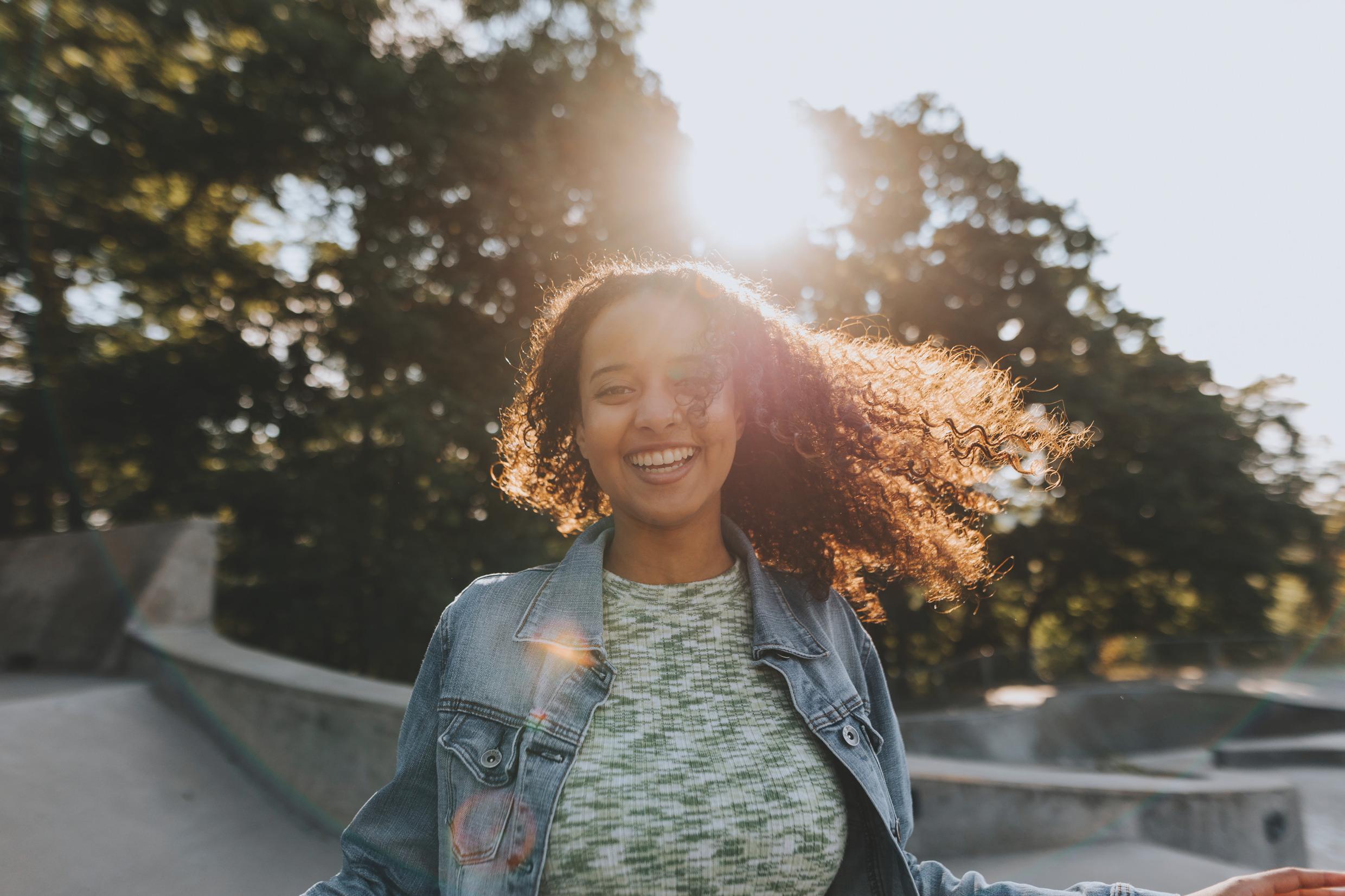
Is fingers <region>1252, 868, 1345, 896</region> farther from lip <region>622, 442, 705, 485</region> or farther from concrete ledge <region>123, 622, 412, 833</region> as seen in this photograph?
concrete ledge <region>123, 622, 412, 833</region>

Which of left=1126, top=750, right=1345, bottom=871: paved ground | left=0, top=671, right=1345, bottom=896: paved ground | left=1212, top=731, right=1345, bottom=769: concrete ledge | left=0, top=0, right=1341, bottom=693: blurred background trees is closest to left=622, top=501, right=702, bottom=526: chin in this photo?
left=0, top=671, right=1345, bottom=896: paved ground

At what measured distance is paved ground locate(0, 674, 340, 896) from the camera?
393cm

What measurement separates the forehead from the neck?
342 mm

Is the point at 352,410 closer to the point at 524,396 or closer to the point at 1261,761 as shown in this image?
the point at 524,396

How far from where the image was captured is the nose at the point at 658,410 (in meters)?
1.76

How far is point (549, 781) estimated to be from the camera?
4.88ft

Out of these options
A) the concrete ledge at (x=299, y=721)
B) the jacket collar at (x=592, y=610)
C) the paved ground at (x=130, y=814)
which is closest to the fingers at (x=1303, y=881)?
the jacket collar at (x=592, y=610)

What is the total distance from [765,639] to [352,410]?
9.88 m

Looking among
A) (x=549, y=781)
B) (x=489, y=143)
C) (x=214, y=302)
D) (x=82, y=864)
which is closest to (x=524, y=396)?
(x=549, y=781)

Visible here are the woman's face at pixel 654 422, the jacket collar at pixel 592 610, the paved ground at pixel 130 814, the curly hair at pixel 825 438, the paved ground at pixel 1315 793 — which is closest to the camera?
the jacket collar at pixel 592 610

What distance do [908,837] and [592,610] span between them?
2.73 ft

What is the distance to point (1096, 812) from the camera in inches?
218

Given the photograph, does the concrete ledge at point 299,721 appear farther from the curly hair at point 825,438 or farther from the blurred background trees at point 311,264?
the blurred background trees at point 311,264

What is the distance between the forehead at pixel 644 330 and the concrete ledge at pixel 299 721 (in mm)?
3012
